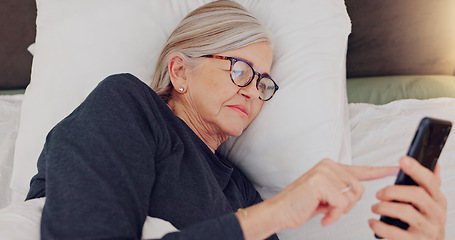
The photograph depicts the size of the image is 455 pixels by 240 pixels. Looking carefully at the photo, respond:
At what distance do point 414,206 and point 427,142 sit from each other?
0.11 m

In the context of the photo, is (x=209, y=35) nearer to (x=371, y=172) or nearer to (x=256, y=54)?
(x=256, y=54)

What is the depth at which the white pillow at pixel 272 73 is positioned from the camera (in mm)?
1195

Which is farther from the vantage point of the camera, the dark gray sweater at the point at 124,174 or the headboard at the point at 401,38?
the headboard at the point at 401,38

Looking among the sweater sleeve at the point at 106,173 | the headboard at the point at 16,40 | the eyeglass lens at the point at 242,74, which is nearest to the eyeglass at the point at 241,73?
the eyeglass lens at the point at 242,74

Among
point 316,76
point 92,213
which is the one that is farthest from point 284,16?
point 92,213

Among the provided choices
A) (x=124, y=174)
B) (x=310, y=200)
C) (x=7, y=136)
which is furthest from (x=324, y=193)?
(x=7, y=136)

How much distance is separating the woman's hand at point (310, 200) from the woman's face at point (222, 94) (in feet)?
1.45

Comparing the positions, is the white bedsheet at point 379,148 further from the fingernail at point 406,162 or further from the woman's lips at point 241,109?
the fingernail at point 406,162

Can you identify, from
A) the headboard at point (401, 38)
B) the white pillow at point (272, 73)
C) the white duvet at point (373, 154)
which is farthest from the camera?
the headboard at point (401, 38)

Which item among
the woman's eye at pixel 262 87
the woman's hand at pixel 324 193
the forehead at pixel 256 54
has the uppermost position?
the forehead at pixel 256 54

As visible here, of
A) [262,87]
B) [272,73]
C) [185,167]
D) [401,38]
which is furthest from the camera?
[401,38]

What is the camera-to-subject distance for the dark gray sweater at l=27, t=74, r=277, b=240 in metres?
0.64

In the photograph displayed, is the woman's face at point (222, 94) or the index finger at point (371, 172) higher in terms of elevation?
the index finger at point (371, 172)

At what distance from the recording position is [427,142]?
0.69m
